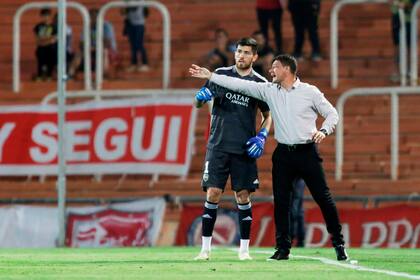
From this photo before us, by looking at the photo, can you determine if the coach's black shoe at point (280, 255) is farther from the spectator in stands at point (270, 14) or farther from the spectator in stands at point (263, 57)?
the spectator in stands at point (270, 14)

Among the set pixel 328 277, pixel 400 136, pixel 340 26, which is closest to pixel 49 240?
pixel 400 136

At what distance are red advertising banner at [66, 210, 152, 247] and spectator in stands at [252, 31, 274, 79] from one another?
333 centimetres

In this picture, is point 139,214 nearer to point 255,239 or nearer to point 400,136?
point 255,239

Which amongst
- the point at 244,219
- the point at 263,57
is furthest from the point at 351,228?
the point at 244,219

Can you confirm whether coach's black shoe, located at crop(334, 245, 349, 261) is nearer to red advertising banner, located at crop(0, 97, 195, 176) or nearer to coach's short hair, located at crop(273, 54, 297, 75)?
coach's short hair, located at crop(273, 54, 297, 75)

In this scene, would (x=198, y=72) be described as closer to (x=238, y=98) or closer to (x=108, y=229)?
(x=238, y=98)

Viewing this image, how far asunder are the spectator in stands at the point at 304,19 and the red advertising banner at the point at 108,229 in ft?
16.0

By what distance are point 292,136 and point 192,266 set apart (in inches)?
68.1

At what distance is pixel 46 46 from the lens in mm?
29531

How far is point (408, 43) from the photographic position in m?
28.5

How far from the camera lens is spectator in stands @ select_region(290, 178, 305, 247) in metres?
23.3

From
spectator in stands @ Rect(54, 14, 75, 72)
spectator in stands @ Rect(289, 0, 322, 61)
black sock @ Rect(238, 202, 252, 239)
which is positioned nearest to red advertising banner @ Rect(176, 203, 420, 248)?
spectator in stands @ Rect(289, 0, 322, 61)

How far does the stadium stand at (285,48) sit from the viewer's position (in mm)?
27047

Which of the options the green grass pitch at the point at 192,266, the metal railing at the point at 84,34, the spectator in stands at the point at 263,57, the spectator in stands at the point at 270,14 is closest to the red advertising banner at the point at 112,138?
the metal railing at the point at 84,34
